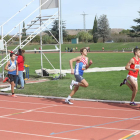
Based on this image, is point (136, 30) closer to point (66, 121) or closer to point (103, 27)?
point (103, 27)

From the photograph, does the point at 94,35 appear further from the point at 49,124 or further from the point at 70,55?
the point at 49,124

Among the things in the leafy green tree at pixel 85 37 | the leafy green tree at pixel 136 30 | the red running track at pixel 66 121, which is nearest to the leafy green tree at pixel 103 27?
the leafy green tree at pixel 85 37

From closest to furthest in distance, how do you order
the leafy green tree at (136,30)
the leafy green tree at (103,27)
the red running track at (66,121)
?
the red running track at (66,121)
the leafy green tree at (136,30)
the leafy green tree at (103,27)

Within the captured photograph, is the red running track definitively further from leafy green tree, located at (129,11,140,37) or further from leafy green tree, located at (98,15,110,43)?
leafy green tree, located at (98,15,110,43)

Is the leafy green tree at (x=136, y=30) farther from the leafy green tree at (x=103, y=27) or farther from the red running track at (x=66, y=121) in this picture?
the red running track at (x=66, y=121)

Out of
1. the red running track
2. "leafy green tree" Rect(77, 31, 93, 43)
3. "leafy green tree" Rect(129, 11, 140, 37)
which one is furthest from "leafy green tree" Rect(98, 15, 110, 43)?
the red running track

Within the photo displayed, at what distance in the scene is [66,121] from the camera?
8.09 metres

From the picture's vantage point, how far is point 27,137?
6.62 metres

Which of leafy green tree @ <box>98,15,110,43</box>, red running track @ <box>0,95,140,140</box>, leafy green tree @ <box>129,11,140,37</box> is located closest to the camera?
red running track @ <box>0,95,140,140</box>

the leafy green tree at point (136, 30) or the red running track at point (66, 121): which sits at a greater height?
the leafy green tree at point (136, 30)

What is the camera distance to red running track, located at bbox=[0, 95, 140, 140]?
6.69 m

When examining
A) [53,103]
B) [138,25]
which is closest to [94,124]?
[53,103]

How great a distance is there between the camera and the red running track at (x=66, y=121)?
22.0ft

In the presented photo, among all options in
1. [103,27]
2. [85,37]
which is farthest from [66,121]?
[103,27]
